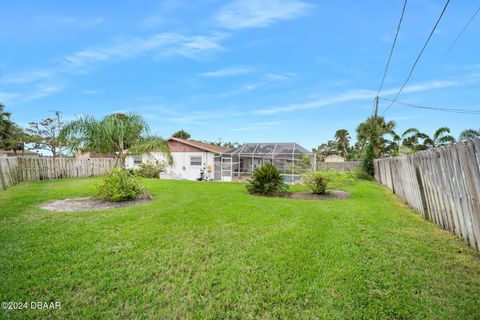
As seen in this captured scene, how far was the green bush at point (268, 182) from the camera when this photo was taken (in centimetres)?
1003

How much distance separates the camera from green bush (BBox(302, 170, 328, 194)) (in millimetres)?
9852

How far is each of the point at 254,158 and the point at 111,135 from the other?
1262cm

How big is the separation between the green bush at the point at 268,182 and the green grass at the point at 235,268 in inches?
180

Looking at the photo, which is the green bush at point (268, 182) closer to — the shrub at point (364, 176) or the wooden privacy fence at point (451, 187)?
the wooden privacy fence at point (451, 187)

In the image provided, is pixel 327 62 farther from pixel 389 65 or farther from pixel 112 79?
pixel 112 79

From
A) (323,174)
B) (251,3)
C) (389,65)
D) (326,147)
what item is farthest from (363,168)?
(326,147)

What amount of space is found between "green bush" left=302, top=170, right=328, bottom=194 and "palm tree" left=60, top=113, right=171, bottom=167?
6606mm

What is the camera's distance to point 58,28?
26.7 ft

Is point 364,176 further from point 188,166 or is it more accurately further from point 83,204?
point 83,204

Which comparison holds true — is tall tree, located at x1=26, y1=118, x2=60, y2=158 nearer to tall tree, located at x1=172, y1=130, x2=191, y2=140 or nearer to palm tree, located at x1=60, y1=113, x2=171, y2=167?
tall tree, located at x1=172, y1=130, x2=191, y2=140

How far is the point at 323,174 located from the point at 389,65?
6.29 meters

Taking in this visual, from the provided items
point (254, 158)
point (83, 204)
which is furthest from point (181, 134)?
point (83, 204)

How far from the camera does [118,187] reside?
750cm

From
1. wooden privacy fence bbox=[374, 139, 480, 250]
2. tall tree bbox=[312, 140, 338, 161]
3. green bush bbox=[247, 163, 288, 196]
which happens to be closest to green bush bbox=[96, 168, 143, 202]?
green bush bbox=[247, 163, 288, 196]
